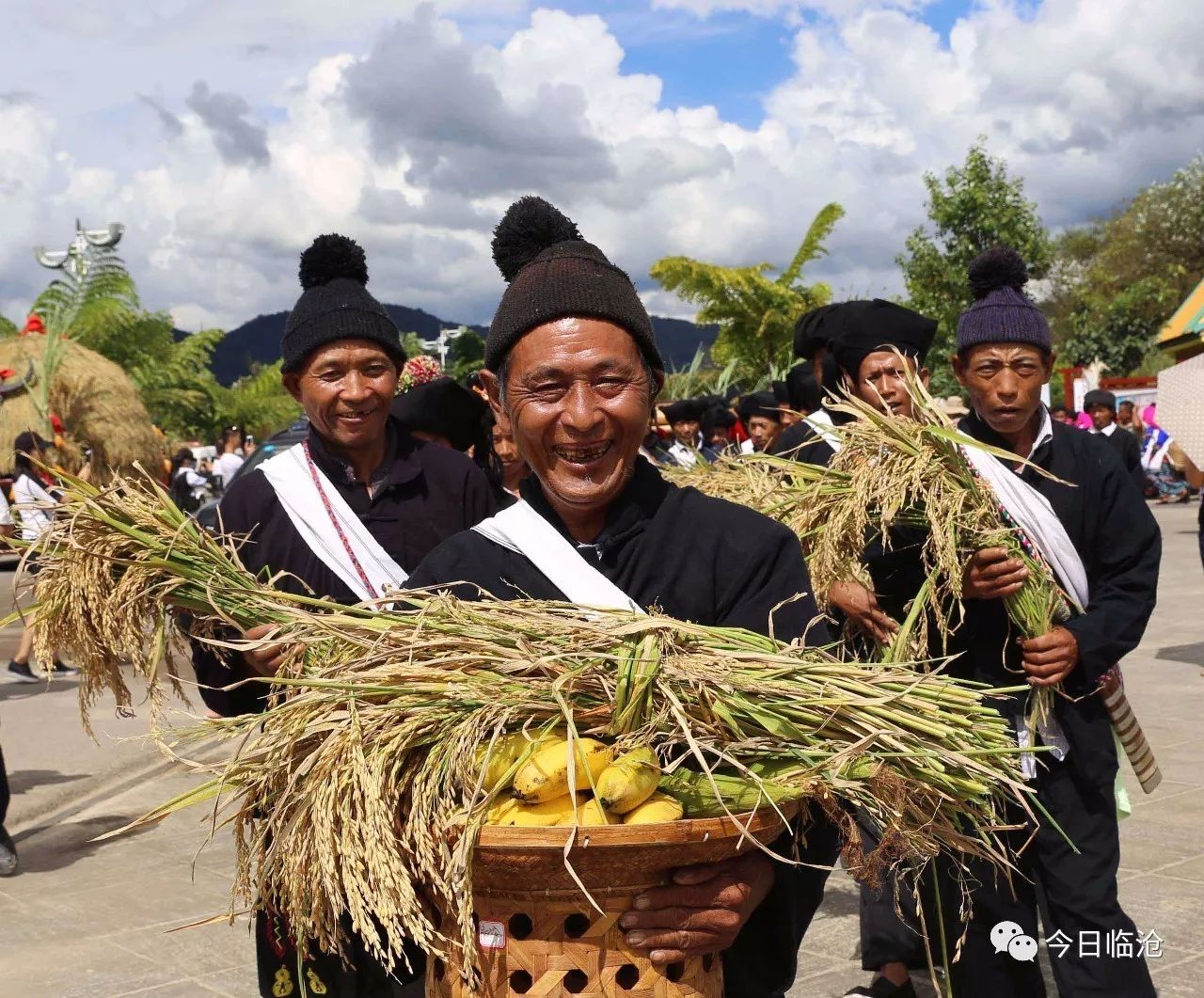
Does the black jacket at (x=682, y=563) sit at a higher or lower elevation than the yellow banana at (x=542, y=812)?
higher

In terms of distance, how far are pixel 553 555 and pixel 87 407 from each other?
19.0 metres

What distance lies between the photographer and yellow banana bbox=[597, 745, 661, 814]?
5.77 ft

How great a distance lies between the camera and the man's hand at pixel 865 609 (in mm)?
3732

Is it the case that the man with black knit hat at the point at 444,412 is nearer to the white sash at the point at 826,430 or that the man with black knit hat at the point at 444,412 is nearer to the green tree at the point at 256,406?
the white sash at the point at 826,430

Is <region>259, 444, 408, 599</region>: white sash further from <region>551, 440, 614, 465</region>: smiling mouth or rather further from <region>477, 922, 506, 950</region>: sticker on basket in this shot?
<region>477, 922, 506, 950</region>: sticker on basket

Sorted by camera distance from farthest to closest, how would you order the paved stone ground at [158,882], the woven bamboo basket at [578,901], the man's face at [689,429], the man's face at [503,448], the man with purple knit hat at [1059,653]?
the man's face at [689,429] → the man's face at [503,448] → the paved stone ground at [158,882] → the man with purple knit hat at [1059,653] → the woven bamboo basket at [578,901]

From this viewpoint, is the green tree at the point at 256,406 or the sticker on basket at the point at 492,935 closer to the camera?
the sticker on basket at the point at 492,935

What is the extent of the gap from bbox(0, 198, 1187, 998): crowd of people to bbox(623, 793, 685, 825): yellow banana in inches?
3.9

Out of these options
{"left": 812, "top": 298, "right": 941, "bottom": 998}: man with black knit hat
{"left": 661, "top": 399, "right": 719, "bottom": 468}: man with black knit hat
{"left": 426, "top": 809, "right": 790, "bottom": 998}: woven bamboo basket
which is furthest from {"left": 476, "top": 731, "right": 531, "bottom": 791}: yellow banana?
{"left": 661, "top": 399, "right": 719, "bottom": 468}: man with black knit hat

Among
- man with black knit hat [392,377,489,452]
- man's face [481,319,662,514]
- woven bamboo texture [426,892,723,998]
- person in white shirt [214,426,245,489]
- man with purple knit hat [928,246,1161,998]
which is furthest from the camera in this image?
person in white shirt [214,426,245,489]

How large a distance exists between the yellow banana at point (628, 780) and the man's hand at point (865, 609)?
6.65ft

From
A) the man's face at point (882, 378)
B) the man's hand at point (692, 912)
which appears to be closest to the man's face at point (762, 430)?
the man's face at point (882, 378)

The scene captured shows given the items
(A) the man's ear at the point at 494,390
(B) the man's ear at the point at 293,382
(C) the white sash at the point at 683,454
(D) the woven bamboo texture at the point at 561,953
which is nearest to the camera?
(D) the woven bamboo texture at the point at 561,953

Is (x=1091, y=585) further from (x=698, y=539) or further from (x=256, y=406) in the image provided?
(x=256, y=406)
